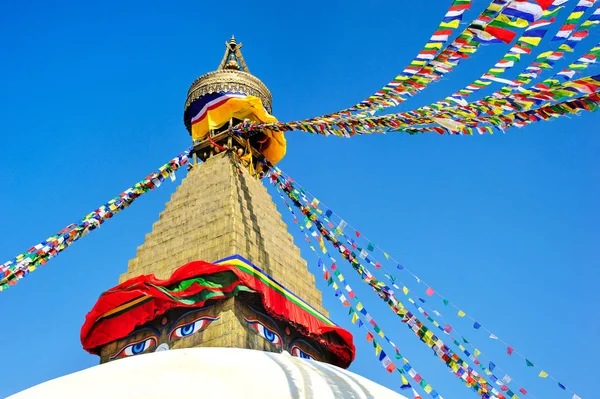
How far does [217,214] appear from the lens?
10555mm

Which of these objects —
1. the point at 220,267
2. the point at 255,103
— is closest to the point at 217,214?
the point at 220,267

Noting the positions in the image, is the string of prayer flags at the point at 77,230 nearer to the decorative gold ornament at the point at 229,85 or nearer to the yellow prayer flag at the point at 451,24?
the decorative gold ornament at the point at 229,85

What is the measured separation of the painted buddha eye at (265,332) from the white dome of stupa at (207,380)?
1851mm

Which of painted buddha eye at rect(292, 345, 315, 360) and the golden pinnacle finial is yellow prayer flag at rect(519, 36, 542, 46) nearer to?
painted buddha eye at rect(292, 345, 315, 360)

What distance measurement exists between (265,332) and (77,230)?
411 centimetres

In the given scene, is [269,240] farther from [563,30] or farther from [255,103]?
[563,30]

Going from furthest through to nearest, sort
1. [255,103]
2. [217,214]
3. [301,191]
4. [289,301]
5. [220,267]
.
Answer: [255,103] < [301,191] < [217,214] < [289,301] < [220,267]

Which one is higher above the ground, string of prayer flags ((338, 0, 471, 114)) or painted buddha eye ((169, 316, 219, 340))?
string of prayer flags ((338, 0, 471, 114))

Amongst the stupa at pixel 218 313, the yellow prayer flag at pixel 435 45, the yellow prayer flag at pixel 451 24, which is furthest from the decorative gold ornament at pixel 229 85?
the yellow prayer flag at pixel 451 24

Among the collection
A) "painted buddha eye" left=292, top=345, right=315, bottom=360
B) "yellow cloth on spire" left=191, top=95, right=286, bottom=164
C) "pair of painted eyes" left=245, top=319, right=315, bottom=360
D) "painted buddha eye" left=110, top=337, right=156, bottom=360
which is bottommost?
"painted buddha eye" left=292, top=345, right=315, bottom=360

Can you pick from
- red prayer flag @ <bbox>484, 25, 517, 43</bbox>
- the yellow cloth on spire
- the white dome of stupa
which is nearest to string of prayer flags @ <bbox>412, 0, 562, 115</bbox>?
red prayer flag @ <bbox>484, 25, 517, 43</bbox>

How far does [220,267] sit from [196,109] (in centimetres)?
588

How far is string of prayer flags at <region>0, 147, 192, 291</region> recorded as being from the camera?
10352 mm

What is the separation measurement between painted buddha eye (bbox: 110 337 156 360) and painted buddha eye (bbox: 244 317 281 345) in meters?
1.34
